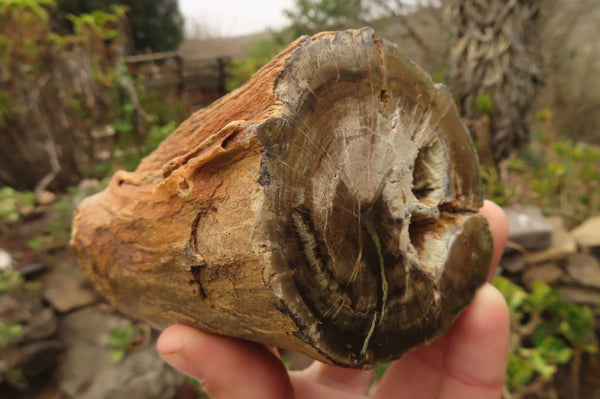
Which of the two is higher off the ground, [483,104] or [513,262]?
[483,104]

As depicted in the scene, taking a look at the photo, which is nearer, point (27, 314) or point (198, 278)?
point (198, 278)

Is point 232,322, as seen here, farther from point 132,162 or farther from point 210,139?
point 132,162

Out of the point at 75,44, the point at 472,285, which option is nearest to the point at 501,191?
the point at 472,285

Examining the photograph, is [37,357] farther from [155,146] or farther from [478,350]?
[478,350]

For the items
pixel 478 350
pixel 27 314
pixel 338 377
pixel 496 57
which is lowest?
pixel 27 314

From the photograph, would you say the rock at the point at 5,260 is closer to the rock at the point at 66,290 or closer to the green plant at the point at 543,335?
the rock at the point at 66,290

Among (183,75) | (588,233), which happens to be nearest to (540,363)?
(588,233)
